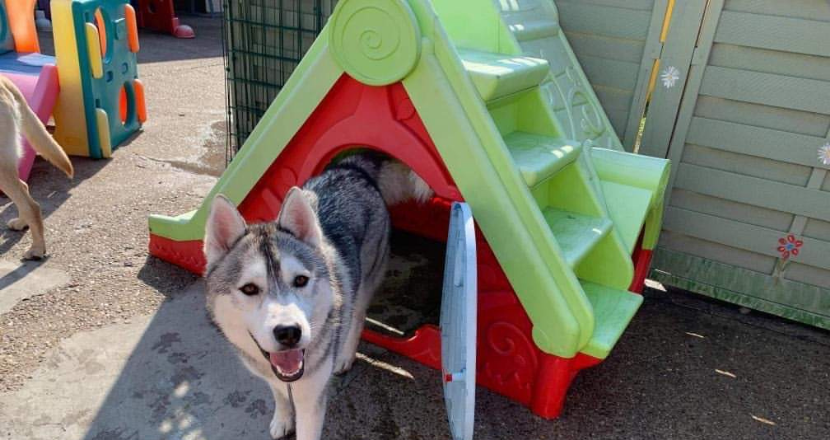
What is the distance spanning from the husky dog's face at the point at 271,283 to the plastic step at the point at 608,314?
1.26 metres

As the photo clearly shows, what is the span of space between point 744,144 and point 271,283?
321 cm

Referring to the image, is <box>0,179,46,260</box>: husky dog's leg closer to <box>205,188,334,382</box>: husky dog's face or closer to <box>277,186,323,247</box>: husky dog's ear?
<box>205,188,334,382</box>: husky dog's face

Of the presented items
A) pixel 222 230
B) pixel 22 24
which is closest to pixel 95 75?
pixel 22 24

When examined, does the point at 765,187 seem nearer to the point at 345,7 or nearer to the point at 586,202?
the point at 586,202

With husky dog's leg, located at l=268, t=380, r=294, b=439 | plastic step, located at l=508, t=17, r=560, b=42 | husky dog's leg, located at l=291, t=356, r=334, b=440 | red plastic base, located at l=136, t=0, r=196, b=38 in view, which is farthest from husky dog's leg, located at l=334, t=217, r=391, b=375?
red plastic base, located at l=136, t=0, r=196, b=38

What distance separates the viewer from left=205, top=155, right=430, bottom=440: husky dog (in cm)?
216

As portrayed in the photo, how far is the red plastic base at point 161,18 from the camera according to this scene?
12648mm

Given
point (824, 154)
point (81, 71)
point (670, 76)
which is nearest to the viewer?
point (824, 154)

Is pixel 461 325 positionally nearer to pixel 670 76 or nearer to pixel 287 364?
pixel 287 364

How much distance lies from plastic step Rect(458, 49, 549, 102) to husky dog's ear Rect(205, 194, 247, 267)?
1.25m

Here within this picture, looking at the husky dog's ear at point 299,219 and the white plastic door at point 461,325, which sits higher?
the husky dog's ear at point 299,219

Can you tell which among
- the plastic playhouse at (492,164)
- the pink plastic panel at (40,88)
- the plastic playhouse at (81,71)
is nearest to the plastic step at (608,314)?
the plastic playhouse at (492,164)

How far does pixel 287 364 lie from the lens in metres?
2.28

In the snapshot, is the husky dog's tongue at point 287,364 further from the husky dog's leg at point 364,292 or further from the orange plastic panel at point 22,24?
the orange plastic panel at point 22,24
